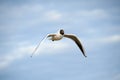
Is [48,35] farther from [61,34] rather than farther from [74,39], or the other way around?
[74,39]

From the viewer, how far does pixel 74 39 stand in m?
38.0

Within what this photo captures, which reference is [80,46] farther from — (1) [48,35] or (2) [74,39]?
(1) [48,35]

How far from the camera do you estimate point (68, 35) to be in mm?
37375

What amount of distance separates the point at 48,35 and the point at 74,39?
7.34 meters

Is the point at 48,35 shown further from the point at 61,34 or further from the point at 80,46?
the point at 80,46

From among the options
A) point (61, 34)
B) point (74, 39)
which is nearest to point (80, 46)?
point (74, 39)

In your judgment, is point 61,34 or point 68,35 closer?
point 61,34

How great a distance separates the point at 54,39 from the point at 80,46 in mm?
7447

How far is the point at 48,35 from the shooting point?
3123 cm

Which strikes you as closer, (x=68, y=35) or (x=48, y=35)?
(x=48, y=35)

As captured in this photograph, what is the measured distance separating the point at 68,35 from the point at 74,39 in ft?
3.48

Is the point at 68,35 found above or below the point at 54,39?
above

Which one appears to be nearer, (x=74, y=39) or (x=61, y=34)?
(x=61, y=34)

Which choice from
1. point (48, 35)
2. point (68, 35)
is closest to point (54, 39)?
point (48, 35)
